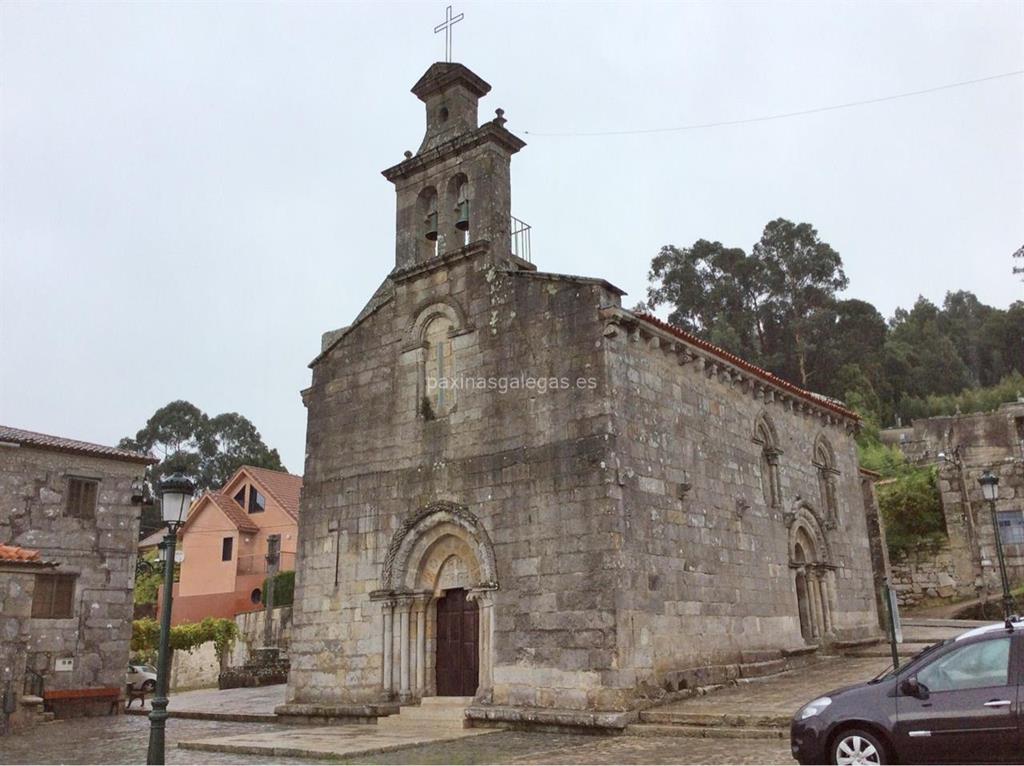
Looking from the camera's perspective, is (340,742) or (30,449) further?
(30,449)

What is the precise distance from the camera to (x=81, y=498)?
72.0 feet

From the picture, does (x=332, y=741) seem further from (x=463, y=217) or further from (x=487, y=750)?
(x=463, y=217)

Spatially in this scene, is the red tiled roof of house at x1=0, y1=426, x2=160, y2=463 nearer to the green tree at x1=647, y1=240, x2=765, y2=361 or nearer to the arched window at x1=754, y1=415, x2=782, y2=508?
the arched window at x1=754, y1=415, x2=782, y2=508

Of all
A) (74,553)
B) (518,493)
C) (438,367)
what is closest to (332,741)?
(518,493)

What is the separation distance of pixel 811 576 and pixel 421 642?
9.51 m

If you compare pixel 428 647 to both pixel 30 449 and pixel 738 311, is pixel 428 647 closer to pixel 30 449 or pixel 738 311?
pixel 30 449

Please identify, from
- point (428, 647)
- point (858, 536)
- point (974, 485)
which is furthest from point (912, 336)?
point (428, 647)

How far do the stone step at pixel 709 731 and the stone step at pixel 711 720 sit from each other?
0.18ft

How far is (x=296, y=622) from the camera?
17188mm

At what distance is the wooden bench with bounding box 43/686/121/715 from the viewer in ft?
64.6

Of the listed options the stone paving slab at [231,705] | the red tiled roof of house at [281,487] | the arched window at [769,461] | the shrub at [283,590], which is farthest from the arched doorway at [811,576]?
the red tiled roof of house at [281,487]

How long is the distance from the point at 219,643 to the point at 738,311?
3370 centimetres

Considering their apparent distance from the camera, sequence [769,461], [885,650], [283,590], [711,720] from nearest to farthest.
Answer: [711,720], [769,461], [885,650], [283,590]

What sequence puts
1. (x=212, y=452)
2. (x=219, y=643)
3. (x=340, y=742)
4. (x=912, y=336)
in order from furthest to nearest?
(x=212, y=452) < (x=912, y=336) < (x=219, y=643) < (x=340, y=742)
